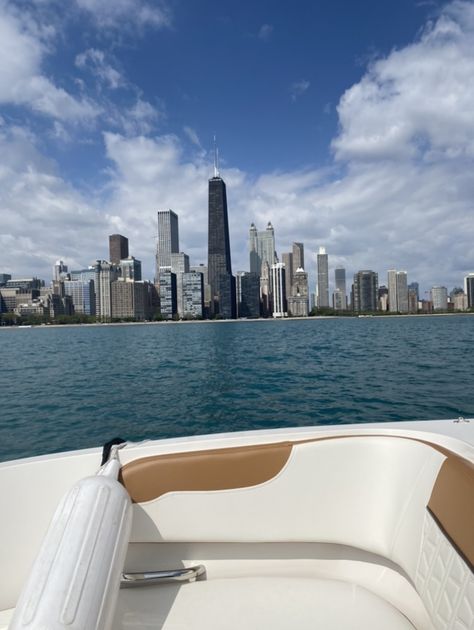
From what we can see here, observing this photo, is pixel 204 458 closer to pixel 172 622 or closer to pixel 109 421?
pixel 172 622

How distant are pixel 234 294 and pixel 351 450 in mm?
138290

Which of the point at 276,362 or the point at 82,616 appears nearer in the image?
the point at 82,616

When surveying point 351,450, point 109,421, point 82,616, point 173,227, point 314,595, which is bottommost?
point 109,421

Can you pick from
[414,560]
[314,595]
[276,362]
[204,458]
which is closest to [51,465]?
[204,458]

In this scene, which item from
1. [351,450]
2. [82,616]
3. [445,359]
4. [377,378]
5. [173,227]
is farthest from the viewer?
[173,227]

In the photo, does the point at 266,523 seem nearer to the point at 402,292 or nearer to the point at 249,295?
the point at 249,295

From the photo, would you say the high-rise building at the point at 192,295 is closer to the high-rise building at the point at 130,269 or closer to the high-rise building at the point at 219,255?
the high-rise building at the point at 219,255

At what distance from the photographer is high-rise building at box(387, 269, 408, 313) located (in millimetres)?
130625

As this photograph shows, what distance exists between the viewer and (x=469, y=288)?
399 ft

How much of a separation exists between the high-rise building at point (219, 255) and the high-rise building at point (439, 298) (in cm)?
7733

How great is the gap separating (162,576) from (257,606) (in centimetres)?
51

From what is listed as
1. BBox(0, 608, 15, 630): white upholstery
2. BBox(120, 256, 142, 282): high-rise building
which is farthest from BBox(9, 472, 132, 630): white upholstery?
BBox(120, 256, 142, 282): high-rise building

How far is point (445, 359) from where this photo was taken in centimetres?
1667

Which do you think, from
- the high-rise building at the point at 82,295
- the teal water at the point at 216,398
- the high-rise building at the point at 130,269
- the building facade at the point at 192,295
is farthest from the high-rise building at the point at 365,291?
the teal water at the point at 216,398
